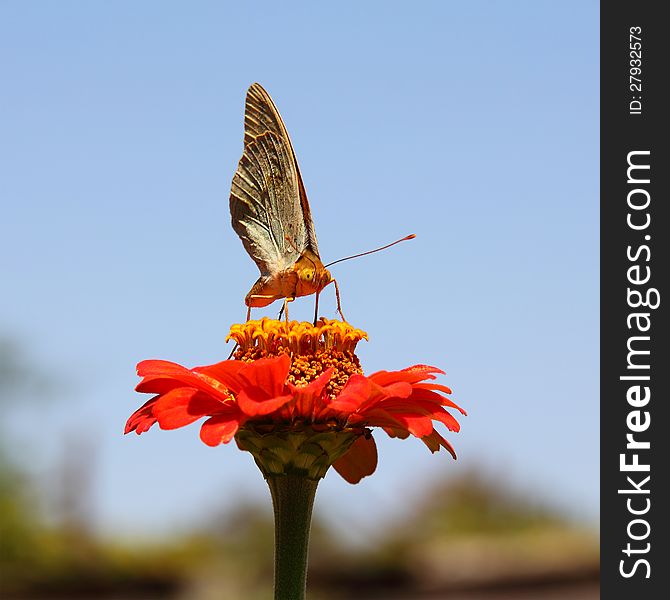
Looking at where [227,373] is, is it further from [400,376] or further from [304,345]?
[400,376]

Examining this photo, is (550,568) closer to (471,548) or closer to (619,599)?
(471,548)

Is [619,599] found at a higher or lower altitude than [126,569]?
lower

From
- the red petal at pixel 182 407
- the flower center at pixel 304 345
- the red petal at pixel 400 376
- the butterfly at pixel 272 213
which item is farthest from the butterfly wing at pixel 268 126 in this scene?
the red petal at pixel 182 407

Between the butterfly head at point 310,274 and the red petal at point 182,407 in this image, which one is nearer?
the red petal at point 182,407

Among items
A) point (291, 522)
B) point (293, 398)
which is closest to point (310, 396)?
point (293, 398)

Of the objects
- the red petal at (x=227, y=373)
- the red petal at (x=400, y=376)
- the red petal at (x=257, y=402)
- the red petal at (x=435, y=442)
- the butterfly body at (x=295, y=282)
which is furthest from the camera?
the butterfly body at (x=295, y=282)

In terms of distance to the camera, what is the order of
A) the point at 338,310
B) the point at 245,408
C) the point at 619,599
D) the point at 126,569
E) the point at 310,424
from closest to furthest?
the point at 245,408 < the point at 310,424 < the point at 338,310 < the point at 619,599 < the point at 126,569

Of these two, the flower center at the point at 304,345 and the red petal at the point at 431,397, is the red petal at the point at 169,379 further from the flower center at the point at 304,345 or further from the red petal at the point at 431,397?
the red petal at the point at 431,397

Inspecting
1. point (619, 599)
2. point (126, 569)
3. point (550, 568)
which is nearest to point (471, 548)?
point (550, 568)

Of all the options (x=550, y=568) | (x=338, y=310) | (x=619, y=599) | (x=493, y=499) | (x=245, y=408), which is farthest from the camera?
(x=493, y=499)
